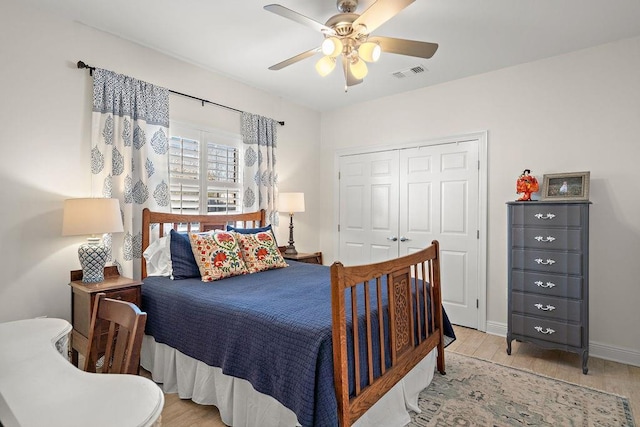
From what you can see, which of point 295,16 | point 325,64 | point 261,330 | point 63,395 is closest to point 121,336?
point 63,395

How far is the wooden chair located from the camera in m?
1.16

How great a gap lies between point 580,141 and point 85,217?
4.13 meters

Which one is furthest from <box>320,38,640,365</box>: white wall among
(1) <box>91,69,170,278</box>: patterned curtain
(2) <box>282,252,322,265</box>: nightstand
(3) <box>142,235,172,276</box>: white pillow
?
(3) <box>142,235,172,276</box>: white pillow

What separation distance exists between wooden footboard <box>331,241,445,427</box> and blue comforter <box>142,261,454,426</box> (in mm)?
82

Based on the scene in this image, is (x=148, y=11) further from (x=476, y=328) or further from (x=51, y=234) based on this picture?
(x=476, y=328)

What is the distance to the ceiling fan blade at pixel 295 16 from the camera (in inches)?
70.8

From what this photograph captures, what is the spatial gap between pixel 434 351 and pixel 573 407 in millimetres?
895

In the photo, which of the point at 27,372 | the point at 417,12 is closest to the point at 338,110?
the point at 417,12

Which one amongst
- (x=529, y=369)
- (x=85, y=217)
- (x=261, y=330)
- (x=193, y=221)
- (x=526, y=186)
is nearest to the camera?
(x=261, y=330)

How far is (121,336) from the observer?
127 centimetres

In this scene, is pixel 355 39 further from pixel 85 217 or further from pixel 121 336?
pixel 85 217

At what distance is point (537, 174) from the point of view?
333 cm

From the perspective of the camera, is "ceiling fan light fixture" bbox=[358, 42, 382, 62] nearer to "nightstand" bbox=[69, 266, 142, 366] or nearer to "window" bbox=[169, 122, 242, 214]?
"window" bbox=[169, 122, 242, 214]

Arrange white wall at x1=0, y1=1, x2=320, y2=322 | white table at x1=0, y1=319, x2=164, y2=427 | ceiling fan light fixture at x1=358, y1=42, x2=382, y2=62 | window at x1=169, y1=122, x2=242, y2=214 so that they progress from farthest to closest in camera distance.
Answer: window at x1=169, y1=122, x2=242, y2=214
white wall at x1=0, y1=1, x2=320, y2=322
ceiling fan light fixture at x1=358, y1=42, x2=382, y2=62
white table at x1=0, y1=319, x2=164, y2=427
